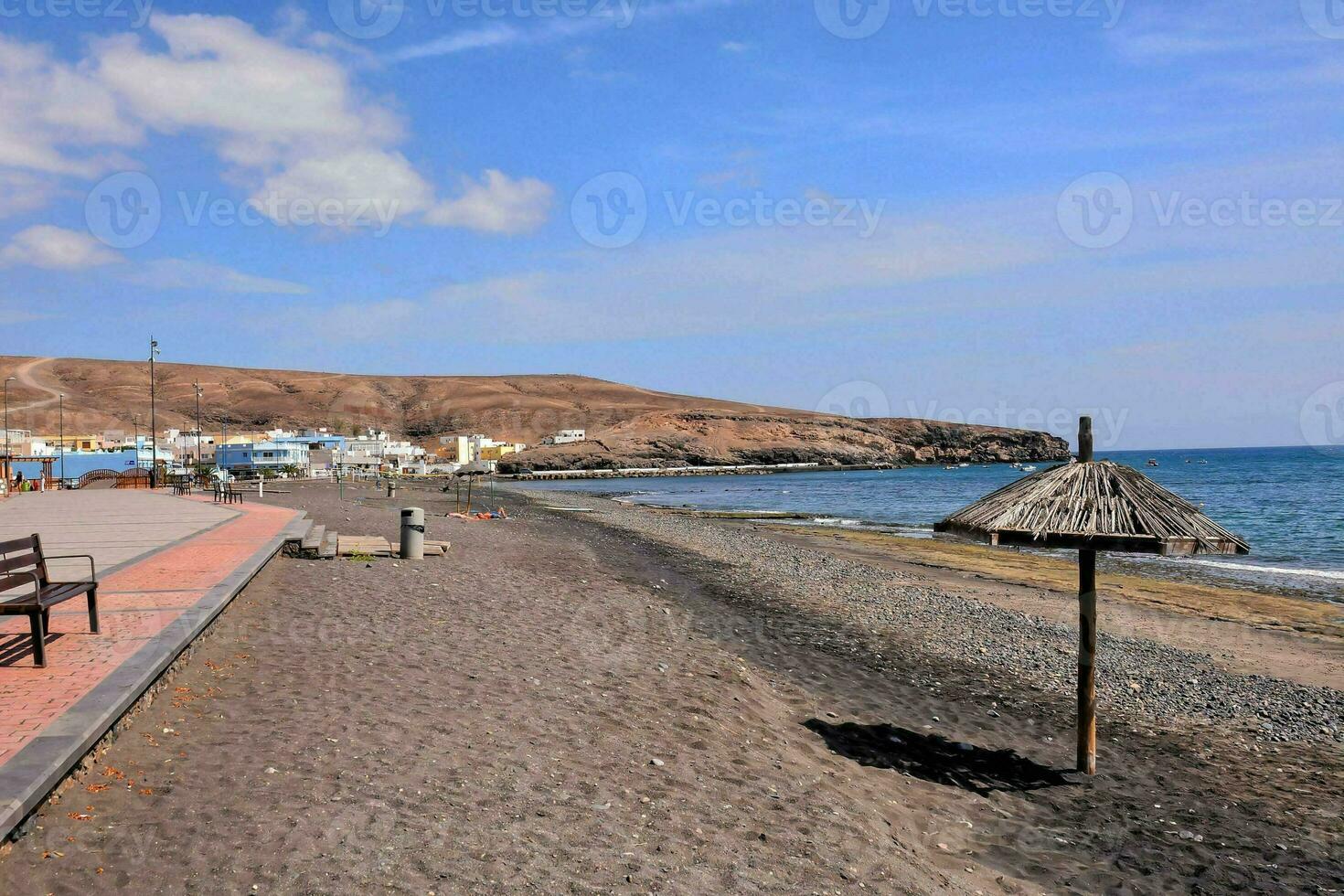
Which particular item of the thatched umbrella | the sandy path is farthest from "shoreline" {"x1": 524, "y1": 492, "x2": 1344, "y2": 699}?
the sandy path

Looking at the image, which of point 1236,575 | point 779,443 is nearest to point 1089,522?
point 1236,575

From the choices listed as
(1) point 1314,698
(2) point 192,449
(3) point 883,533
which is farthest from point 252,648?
(2) point 192,449

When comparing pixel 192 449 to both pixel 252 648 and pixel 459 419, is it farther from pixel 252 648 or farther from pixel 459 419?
pixel 252 648

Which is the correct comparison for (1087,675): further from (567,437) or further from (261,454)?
(567,437)

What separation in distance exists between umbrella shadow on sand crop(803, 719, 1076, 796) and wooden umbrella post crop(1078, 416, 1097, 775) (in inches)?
10.2

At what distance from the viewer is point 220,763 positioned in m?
4.98

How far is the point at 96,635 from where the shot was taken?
7285 mm

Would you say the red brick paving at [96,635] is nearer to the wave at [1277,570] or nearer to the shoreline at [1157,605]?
the shoreline at [1157,605]

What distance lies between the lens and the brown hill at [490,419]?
140625mm

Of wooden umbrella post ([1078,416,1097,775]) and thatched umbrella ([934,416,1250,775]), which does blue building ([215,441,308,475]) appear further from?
wooden umbrella post ([1078,416,1097,775])

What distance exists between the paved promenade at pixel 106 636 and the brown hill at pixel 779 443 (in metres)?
115

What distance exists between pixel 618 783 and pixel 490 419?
580 ft

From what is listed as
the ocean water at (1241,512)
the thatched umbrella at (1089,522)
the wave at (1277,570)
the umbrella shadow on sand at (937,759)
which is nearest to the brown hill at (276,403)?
the ocean water at (1241,512)

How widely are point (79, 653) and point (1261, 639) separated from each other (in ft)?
47.5
